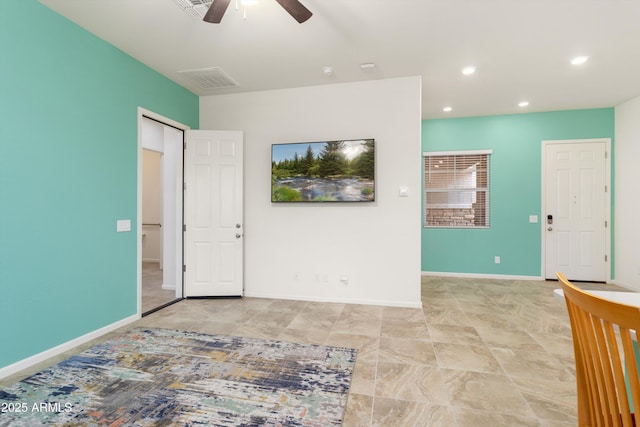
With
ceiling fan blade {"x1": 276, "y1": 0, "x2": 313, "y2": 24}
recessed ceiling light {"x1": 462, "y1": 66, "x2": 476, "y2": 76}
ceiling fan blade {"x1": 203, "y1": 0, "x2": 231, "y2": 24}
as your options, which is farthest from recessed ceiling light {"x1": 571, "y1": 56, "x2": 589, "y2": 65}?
ceiling fan blade {"x1": 203, "y1": 0, "x2": 231, "y2": 24}

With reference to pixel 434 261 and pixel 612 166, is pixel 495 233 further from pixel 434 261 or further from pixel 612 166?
pixel 612 166

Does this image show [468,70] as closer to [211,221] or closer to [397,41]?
[397,41]

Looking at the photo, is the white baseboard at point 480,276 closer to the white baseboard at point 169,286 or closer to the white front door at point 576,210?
the white front door at point 576,210

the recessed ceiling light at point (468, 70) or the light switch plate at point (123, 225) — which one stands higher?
the recessed ceiling light at point (468, 70)

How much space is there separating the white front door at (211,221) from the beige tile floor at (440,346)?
296 millimetres

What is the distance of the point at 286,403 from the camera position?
1833 mm

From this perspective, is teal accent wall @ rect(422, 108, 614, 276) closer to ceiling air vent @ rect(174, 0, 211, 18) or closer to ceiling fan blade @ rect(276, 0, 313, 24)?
ceiling fan blade @ rect(276, 0, 313, 24)

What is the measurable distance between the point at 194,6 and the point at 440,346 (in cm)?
360

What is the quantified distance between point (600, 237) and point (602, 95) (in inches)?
89.1

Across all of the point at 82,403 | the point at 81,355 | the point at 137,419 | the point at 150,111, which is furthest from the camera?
the point at 150,111

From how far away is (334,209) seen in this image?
153 inches

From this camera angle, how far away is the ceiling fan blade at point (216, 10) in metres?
1.94

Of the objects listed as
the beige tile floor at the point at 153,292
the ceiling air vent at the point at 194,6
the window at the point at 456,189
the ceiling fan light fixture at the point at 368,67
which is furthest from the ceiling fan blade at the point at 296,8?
the window at the point at 456,189

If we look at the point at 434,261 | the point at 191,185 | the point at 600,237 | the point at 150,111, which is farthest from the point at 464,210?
the point at 150,111
